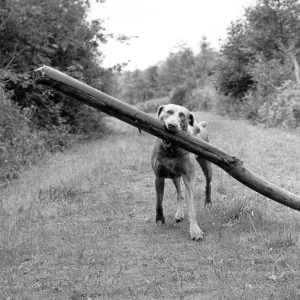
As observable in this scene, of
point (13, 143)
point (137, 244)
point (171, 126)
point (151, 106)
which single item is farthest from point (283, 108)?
point (151, 106)

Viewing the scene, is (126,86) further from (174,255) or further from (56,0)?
(174,255)

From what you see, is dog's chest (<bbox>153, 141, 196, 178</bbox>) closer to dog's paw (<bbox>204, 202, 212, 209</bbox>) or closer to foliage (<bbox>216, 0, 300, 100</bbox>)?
dog's paw (<bbox>204, 202, 212, 209</bbox>)

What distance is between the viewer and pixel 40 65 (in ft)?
46.1

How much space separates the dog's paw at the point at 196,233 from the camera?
468cm

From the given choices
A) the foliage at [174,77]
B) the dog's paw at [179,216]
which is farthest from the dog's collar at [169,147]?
the foliage at [174,77]

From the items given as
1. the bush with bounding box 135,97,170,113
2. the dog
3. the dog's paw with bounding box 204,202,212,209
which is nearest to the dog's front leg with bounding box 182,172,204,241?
the dog

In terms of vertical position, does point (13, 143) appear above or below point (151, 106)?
below

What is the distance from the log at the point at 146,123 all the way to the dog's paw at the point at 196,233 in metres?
0.75

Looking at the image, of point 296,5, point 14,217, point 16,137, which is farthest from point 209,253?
point 296,5

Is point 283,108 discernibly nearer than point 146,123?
No

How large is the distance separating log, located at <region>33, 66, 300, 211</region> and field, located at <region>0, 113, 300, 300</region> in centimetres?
46

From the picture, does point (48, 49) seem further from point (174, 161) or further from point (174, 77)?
point (174, 77)

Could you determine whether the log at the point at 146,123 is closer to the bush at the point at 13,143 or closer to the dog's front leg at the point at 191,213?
the dog's front leg at the point at 191,213

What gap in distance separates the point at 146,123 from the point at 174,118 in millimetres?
324
